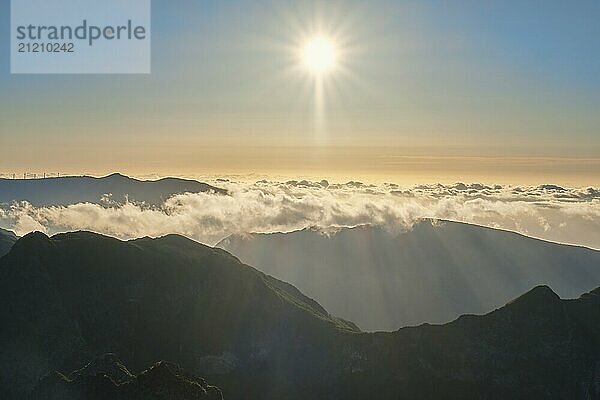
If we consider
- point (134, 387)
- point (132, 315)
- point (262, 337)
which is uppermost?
point (132, 315)

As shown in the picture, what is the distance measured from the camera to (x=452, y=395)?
181 m

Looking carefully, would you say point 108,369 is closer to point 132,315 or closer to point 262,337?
point 132,315

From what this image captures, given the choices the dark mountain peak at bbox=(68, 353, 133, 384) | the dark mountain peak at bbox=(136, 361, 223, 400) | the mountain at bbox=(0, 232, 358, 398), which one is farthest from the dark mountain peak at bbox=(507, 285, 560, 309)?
Result: the dark mountain peak at bbox=(68, 353, 133, 384)

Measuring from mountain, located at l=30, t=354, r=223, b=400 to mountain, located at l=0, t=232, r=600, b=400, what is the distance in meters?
50.4

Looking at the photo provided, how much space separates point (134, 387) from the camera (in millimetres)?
113438

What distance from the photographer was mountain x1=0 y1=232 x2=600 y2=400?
179500 millimetres

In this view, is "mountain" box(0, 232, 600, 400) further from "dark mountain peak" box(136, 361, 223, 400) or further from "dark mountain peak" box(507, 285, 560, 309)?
"dark mountain peak" box(136, 361, 223, 400)

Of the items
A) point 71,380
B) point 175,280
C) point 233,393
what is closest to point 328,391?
point 233,393

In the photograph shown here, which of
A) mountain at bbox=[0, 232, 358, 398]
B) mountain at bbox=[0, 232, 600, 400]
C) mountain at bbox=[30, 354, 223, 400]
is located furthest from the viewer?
mountain at bbox=[0, 232, 600, 400]

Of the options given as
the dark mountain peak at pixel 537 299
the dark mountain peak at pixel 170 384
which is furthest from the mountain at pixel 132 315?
the dark mountain peak at pixel 537 299

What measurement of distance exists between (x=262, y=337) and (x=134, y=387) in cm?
8142

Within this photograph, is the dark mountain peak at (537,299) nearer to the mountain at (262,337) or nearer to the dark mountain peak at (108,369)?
the mountain at (262,337)

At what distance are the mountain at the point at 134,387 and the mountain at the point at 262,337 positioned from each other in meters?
50.4

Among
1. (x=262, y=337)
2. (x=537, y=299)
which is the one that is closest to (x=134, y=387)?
(x=262, y=337)
